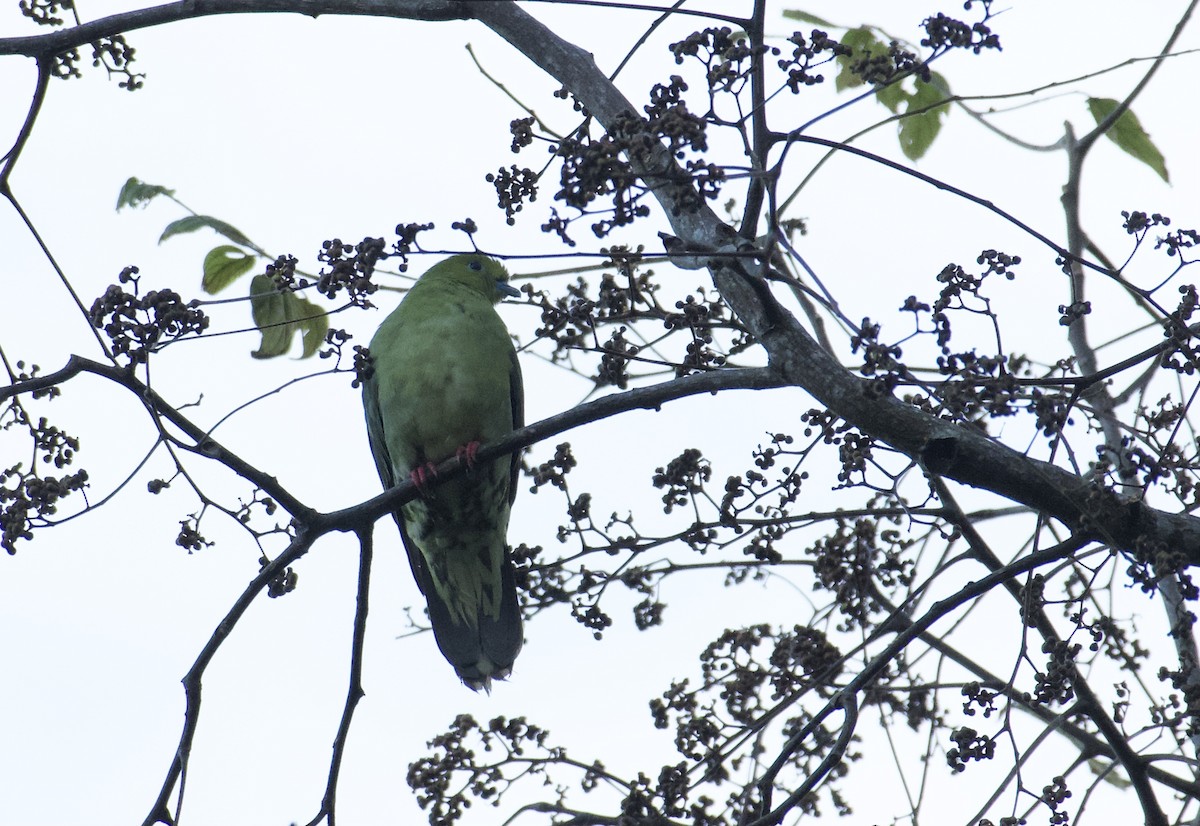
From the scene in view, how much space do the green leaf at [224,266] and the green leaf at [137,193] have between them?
0.87 feet

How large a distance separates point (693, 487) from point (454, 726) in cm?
112

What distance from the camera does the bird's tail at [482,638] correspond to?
5355mm

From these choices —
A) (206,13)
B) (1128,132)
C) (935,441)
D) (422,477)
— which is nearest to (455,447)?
(422,477)

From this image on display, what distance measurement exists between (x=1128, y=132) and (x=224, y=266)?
3078 millimetres

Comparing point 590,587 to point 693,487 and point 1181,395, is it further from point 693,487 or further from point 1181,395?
point 1181,395

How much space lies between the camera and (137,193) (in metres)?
3.93

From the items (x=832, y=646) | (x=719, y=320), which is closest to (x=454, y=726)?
(x=832, y=646)

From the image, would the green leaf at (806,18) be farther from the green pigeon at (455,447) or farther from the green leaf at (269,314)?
the green pigeon at (455,447)

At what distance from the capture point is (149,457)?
10.4ft

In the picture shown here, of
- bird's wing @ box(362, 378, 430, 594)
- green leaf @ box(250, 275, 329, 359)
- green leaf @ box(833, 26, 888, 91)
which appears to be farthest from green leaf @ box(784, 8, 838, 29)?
bird's wing @ box(362, 378, 430, 594)

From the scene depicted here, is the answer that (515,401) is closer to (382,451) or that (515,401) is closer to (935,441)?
(382,451)

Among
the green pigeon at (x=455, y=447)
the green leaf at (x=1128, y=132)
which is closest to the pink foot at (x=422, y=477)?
the green pigeon at (x=455, y=447)

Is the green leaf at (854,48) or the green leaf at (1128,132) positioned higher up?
the green leaf at (854,48)

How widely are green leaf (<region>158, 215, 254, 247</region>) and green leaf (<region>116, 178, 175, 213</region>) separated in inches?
A: 4.0
